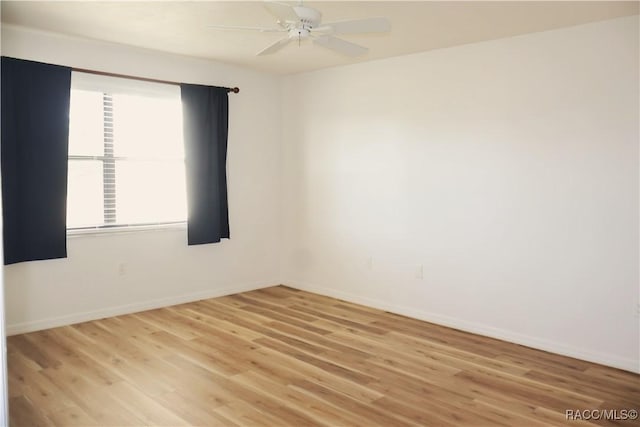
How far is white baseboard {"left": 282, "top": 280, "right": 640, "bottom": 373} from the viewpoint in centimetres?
366

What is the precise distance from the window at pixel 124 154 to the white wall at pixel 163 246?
0.52 ft

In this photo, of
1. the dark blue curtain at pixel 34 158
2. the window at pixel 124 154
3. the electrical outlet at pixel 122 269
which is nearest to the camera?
the dark blue curtain at pixel 34 158

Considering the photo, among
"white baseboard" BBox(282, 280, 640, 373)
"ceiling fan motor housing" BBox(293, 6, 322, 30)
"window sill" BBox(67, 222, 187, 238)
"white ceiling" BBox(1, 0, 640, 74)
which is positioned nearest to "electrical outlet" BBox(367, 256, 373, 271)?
"white baseboard" BBox(282, 280, 640, 373)

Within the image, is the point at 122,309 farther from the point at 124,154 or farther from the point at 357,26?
the point at 357,26

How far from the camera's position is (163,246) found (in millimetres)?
5105

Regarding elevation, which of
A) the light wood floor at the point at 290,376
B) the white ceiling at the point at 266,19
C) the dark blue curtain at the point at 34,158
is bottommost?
the light wood floor at the point at 290,376

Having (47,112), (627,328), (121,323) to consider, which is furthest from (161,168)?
(627,328)

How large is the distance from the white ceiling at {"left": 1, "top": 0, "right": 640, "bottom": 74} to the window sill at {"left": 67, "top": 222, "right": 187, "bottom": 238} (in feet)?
5.41

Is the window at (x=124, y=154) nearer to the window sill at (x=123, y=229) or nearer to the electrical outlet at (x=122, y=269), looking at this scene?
the window sill at (x=123, y=229)

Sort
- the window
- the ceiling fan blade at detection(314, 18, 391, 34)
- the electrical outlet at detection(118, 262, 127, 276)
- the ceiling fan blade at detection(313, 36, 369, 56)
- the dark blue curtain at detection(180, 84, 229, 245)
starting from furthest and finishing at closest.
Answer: the dark blue curtain at detection(180, 84, 229, 245) < the electrical outlet at detection(118, 262, 127, 276) < the window < the ceiling fan blade at detection(313, 36, 369, 56) < the ceiling fan blade at detection(314, 18, 391, 34)

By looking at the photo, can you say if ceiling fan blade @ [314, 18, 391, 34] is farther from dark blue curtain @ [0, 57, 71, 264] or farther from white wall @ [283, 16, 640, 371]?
dark blue curtain @ [0, 57, 71, 264]

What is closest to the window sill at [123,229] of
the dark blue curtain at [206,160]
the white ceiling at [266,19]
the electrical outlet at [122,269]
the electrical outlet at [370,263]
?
the dark blue curtain at [206,160]

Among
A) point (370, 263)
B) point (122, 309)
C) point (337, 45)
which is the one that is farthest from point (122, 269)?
point (337, 45)

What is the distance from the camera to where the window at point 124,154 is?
451 centimetres
